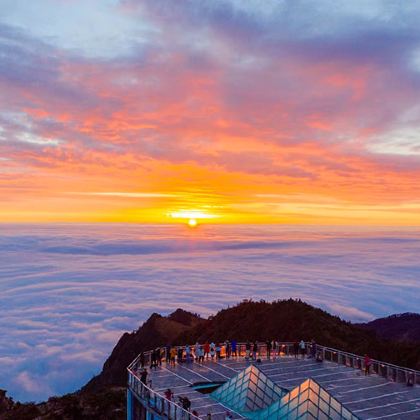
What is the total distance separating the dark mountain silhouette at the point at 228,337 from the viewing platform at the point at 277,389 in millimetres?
8022

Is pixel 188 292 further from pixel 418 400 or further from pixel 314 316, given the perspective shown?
pixel 418 400

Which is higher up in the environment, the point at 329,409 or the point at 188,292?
the point at 329,409

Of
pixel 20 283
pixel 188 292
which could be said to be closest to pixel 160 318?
pixel 188 292

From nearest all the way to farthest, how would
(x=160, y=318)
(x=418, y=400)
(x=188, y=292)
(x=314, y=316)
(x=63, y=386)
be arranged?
(x=418, y=400)
(x=314, y=316)
(x=160, y=318)
(x=63, y=386)
(x=188, y=292)

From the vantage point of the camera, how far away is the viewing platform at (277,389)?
17.6 metres

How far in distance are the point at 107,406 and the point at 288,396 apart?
17.0 meters

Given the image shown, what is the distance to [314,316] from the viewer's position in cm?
4969

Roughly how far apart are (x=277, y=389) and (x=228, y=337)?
32.9 metres

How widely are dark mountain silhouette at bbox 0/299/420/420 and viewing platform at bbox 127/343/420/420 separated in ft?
26.3

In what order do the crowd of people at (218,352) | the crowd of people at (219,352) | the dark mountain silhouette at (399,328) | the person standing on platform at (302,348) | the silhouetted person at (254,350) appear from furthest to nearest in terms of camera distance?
1. the dark mountain silhouette at (399,328)
2. the person standing on platform at (302,348)
3. the silhouetted person at (254,350)
4. the crowd of people at (219,352)
5. the crowd of people at (218,352)

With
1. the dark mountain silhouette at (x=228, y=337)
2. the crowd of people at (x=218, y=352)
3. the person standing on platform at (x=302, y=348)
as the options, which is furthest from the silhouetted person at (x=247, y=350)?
the dark mountain silhouette at (x=228, y=337)

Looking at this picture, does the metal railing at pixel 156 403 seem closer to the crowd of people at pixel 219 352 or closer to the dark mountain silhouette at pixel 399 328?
the crowd of people at pixel 219 352

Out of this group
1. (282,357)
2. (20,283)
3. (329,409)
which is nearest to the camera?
(329,409)

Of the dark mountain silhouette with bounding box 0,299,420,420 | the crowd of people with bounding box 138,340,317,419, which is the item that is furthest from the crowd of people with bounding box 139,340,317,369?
the dark mountain silhouette with bounding box 0,299,420,420
